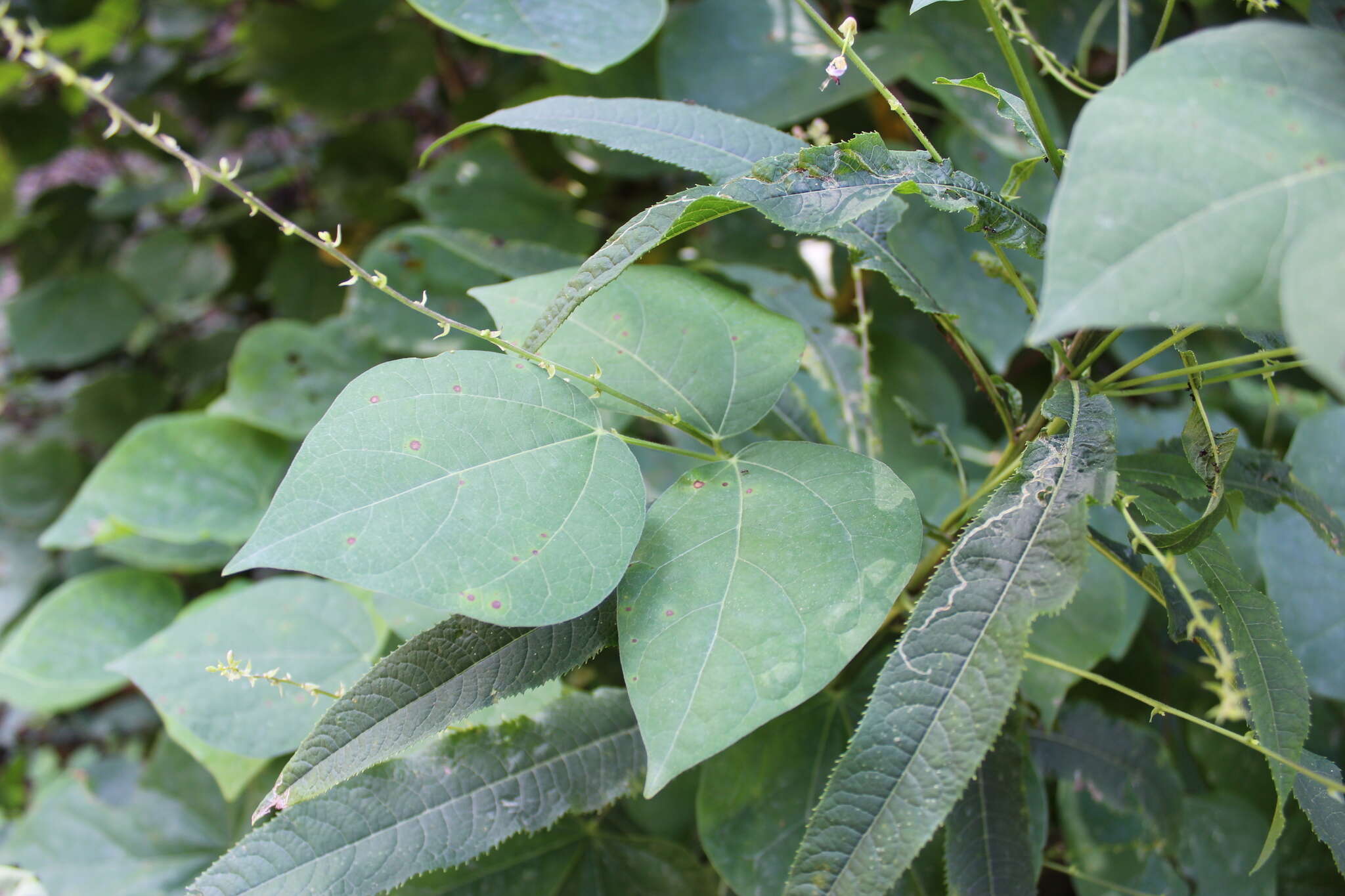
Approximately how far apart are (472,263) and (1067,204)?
3.04ft

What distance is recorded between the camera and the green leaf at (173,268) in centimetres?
148

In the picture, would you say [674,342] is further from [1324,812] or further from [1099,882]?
[1099,882]

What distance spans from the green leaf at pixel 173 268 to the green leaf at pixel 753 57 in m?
0.98

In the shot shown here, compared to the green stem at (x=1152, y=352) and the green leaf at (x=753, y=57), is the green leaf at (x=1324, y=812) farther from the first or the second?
the green leaf at (x=753, y=57)

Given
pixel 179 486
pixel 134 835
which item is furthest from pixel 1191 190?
pixel 134 835

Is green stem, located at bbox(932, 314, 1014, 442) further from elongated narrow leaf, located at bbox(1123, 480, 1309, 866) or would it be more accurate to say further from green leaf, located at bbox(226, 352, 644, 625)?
green leaf, located at bbox(226, 352, 644, 625)

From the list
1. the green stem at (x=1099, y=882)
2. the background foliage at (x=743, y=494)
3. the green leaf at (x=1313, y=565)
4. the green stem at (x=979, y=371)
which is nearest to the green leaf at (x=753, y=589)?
the background foliage at (x=743, y=494)

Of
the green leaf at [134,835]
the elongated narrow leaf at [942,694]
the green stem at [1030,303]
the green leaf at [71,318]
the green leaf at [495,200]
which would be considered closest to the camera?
the elongated narrow leaf at [942,694]

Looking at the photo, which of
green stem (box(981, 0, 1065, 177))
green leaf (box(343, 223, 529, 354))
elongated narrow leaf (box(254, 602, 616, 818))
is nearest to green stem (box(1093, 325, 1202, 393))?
green stem (box(981, 0, 1065, 177))

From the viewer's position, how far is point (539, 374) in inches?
19.0

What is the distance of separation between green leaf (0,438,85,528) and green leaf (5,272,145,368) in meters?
0.16

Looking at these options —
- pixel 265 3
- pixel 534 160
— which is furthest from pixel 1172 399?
pixel 265 3

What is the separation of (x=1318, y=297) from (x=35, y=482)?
67.2 inches

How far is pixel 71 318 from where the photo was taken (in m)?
1.44
